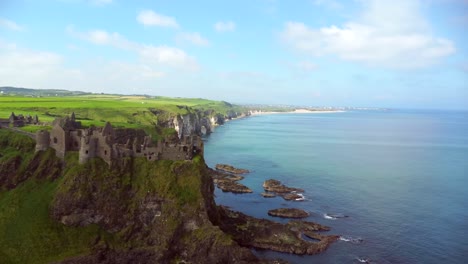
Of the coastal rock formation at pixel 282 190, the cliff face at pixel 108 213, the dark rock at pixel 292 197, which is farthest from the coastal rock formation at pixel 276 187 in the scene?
the cliff face at pixel 108 213

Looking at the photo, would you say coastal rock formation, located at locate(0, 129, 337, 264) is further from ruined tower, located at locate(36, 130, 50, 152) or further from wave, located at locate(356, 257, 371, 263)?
wave, located at locate(356, 257, 371, 263)

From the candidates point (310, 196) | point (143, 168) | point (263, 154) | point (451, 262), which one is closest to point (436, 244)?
point (451, 262)

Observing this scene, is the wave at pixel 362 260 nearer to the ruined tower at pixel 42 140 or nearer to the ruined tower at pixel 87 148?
the ruined tower at pixel 87 148

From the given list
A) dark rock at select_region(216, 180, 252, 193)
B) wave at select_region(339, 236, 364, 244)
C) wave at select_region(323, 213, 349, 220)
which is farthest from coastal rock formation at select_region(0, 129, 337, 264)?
dark rock at select_region(216, 180, 252, 193)

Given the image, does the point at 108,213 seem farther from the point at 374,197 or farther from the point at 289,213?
the point at 374,197

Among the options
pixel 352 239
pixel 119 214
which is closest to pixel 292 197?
pixel 352 239

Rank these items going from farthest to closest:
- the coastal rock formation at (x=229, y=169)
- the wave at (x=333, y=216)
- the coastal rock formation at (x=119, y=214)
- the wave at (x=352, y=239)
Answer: the coastal rock formation at (x=229, y=169) < the wave at (x=333, y=216) < the wave at (x=352, y=239) < the coastal rock formation at (x=119, y=214)

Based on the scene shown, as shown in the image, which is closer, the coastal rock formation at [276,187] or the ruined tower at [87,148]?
the ruined tower at [87,148]
